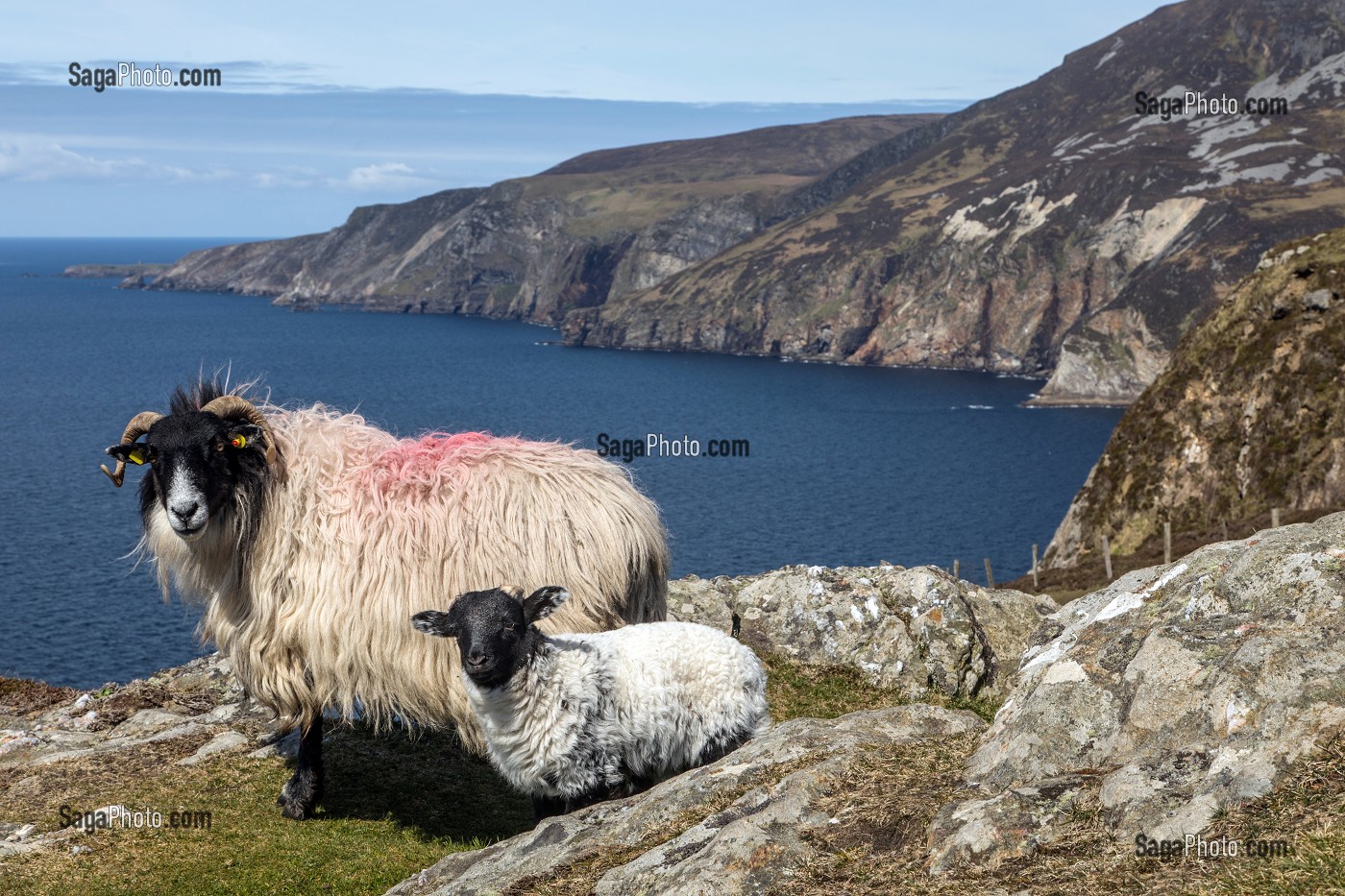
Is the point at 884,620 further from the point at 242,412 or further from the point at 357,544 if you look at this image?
the point at 242,412

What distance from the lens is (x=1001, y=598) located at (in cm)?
2234

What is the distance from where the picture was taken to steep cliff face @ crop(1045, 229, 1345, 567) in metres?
64.1

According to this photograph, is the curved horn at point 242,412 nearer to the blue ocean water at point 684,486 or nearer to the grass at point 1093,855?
the grass at point 1093,855

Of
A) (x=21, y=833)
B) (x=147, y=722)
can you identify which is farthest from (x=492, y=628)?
(x=147, y=722)

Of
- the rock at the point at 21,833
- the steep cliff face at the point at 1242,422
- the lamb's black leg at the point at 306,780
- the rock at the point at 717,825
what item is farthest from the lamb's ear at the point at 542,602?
the steep cliff face at the point at 1242,422

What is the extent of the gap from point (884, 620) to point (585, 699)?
384 inches

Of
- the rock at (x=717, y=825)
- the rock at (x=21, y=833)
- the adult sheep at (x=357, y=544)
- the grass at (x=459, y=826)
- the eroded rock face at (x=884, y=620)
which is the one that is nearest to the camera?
the grass at (x=459, y=826)

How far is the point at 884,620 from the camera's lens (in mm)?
20312

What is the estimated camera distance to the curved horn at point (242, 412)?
14695mm

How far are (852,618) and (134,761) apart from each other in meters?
11.7

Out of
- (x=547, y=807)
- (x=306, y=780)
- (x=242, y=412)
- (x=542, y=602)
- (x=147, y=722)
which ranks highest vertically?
(x=242, y=412)

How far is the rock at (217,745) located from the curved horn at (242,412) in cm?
507

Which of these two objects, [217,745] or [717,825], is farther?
[217,745]

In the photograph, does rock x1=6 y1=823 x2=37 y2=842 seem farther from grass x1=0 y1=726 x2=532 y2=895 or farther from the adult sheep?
the adult sheep
